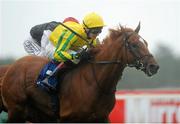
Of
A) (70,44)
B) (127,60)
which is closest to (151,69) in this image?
(127,60)

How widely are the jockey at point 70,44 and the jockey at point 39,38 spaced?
56cm

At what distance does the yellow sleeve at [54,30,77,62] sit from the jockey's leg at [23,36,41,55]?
1.27 m

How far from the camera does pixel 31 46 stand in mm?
12875

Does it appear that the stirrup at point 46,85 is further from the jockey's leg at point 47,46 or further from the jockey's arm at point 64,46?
the jockey's leg at point 47,46

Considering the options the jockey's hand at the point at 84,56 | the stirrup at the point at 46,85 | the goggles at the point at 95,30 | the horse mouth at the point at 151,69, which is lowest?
the stirrup at the point at 46,85

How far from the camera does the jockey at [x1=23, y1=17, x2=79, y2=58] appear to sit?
12383 mm

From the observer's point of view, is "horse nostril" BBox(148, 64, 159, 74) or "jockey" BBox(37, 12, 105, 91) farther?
"jockey" BBox(37, 12, 105, 91)

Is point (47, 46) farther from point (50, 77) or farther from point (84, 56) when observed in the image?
point (84, 56)

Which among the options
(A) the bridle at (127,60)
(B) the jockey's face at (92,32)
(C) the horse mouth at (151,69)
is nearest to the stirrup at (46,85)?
(A) the bridle at (127,60)

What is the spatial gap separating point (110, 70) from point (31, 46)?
2020mm

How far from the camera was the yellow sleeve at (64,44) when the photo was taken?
11.4 metres

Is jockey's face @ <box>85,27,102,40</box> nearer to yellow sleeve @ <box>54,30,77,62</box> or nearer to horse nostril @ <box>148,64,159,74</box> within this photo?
yellow sleeve @ <box>54,30,77,62</box>

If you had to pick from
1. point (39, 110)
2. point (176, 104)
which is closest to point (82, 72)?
point (39, 110)

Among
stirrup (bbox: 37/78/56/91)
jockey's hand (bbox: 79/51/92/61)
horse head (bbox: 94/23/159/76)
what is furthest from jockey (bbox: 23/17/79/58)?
horse head (bbox: 94/23/159/76)
